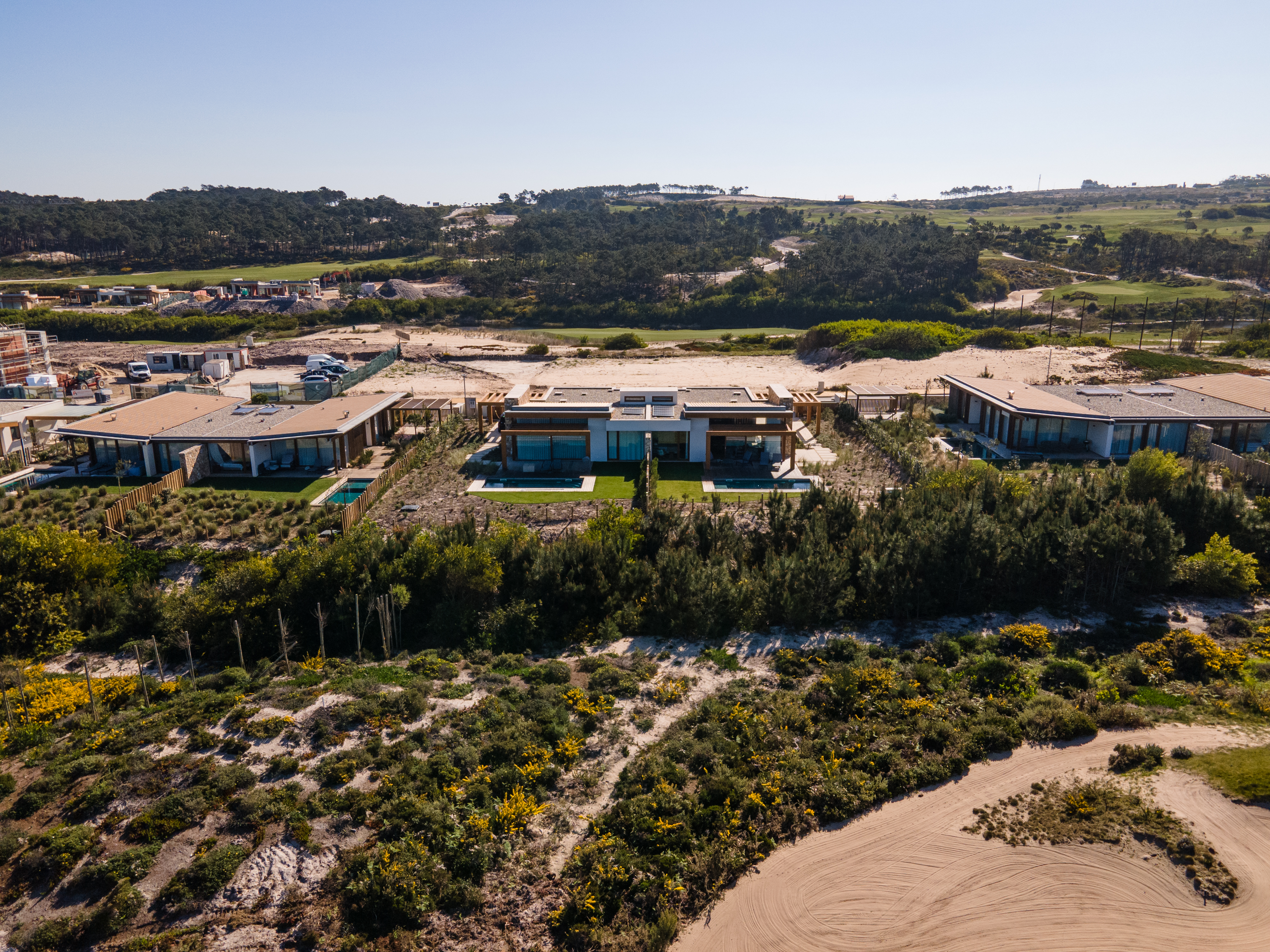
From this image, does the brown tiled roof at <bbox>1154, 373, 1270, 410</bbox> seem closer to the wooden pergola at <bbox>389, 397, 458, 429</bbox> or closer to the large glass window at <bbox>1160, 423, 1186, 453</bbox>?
the large glass window at <bbox>1160, 423, 1186, 453</bbox>

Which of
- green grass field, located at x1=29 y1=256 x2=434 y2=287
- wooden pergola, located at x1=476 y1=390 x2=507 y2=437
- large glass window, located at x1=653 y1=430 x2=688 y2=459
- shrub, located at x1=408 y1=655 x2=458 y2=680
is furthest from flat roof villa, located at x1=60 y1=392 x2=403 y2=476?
green grass field, located at x1=29 y1=256 x2=434 y2=287

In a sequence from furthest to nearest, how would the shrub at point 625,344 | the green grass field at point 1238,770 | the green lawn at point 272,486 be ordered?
the shrub at point 625,344, the green lawn at point 272,486, the green grass field at point 1238,770

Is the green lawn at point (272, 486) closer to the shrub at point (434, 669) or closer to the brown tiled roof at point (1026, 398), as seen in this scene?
the shrub at point (434, 669)

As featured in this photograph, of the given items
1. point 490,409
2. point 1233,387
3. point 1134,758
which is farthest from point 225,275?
point 1134,758

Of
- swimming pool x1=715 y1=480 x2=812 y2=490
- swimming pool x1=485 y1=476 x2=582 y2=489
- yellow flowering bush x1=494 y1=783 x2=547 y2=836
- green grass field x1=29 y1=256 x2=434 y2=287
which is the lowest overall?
yellow flowering bush x1=494 y1=783 x2=547 y2=836

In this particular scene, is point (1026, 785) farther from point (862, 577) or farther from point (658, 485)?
point (658, 485)

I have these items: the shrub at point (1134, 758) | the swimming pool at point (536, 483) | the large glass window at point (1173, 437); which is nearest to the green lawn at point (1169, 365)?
the large glass window at point (1173, 437)
